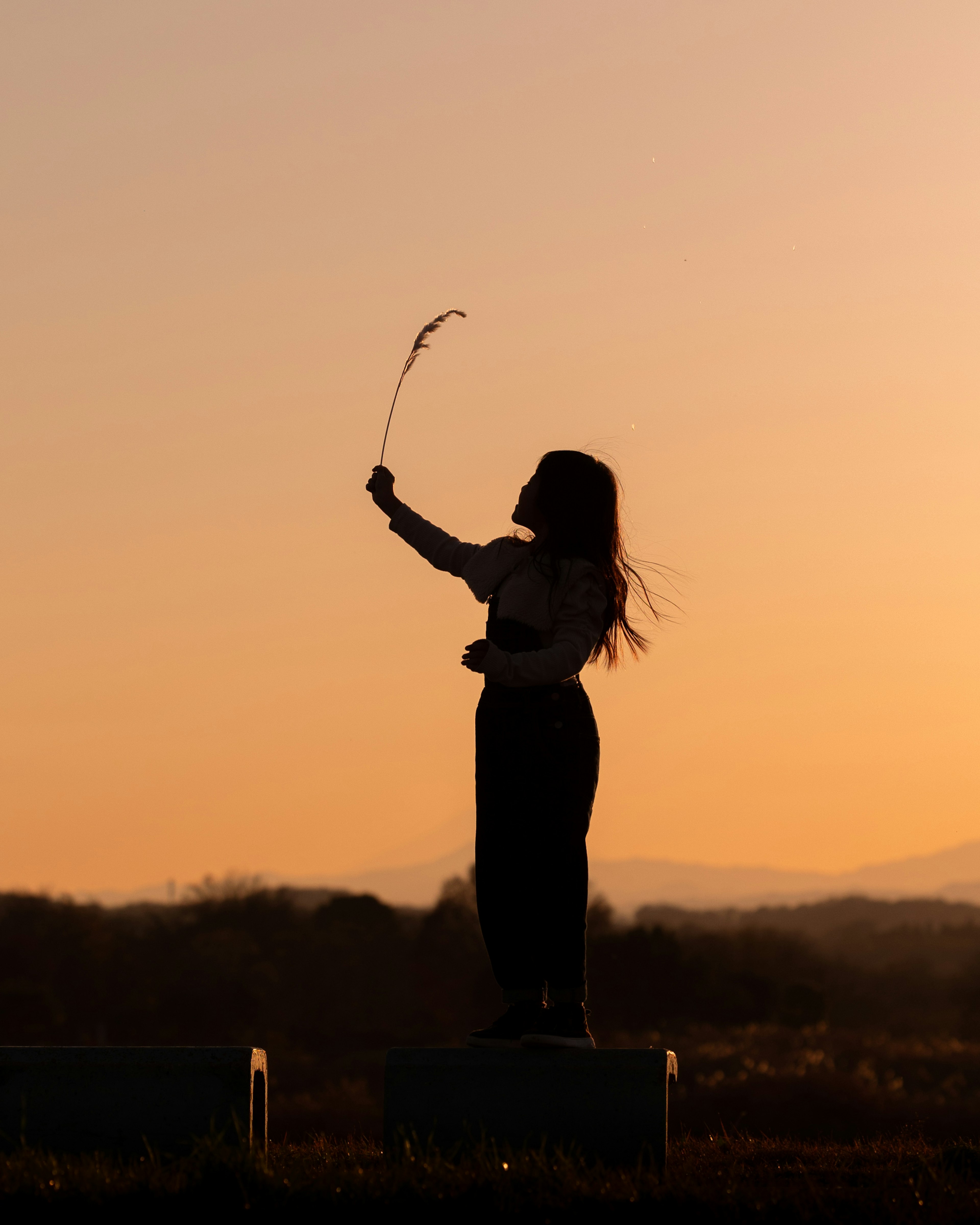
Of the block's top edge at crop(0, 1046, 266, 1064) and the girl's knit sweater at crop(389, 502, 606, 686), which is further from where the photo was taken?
the girl's knit sweater at crop(389, 502, 606, 686)

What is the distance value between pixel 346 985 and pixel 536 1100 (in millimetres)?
99518

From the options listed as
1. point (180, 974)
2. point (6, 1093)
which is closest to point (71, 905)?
point (180, 974)

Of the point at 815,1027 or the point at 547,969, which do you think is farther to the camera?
the point at 815,1027

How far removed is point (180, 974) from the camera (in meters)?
99.8

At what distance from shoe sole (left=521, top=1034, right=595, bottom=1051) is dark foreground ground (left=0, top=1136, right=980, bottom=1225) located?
19.7 inches

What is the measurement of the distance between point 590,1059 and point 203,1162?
1.52 metres

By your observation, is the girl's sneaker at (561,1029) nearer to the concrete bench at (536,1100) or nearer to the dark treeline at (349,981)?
the concrete bench at (536,1100)

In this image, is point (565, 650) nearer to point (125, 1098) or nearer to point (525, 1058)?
point (525, 1058)

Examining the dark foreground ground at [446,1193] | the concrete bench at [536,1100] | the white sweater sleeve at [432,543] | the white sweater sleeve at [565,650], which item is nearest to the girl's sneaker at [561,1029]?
the concrete bench at [536,1100]

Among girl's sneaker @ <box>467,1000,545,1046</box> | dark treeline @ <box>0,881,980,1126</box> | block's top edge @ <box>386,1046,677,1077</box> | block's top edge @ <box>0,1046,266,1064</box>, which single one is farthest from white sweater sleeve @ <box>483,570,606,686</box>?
dark treeline @ <box>0,881,980,1126</box>

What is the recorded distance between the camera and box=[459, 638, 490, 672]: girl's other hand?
6637 millimetres

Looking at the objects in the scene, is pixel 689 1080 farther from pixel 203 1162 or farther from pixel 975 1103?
pixel 203 1162

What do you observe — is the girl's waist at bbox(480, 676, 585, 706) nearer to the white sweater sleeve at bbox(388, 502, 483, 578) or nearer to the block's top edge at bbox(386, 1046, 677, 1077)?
the white sweater sleeve at bbox(388, 502, 483, 578)

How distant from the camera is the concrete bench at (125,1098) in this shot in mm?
6301
